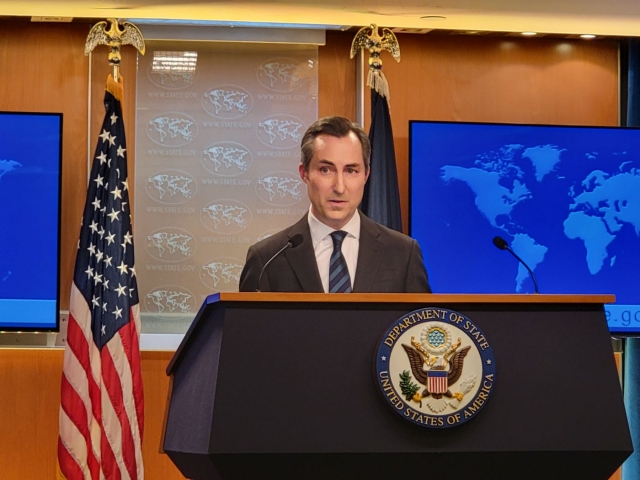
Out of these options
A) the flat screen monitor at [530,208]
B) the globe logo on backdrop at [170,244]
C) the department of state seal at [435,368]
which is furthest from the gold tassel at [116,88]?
the department of state seal at [435,368]

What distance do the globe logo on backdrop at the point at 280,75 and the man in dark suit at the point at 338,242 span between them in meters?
2.16

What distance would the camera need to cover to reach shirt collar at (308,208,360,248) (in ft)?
10.5

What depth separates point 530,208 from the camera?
5293 millimetres

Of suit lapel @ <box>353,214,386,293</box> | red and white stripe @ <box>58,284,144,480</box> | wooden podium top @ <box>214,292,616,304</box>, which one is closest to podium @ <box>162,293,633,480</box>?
wooden podium top @ <box>214,292,616,304</box>

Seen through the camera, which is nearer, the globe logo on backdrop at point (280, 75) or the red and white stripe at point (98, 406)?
the red and white stripe at point (98, 406)

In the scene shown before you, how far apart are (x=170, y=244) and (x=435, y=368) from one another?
339cm

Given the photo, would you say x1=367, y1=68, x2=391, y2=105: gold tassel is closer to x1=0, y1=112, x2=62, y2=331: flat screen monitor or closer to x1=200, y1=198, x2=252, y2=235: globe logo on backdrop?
→ x1=200, y1=198, x2=252, y2=235: globe logo on backdrop

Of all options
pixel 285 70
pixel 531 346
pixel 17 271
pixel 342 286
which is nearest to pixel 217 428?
pixel 531 346

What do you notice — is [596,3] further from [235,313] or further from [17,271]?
[235,313]

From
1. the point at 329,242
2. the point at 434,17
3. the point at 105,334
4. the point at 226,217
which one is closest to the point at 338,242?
the point at 329,242

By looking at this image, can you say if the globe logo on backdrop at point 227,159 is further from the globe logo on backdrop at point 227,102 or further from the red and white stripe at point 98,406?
the red and white stripe at point 98,406

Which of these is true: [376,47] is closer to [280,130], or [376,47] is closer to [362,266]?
[280,130]

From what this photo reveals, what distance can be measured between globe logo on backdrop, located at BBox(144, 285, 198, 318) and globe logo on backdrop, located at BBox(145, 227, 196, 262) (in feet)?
0.56

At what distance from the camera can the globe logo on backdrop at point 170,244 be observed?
520 cm
